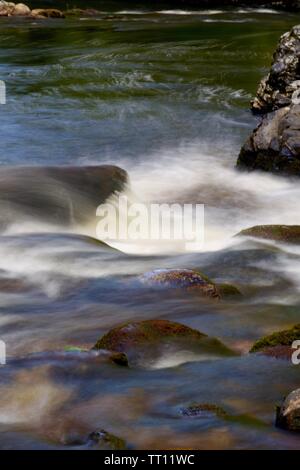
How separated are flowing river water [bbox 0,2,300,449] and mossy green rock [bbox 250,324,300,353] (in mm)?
177

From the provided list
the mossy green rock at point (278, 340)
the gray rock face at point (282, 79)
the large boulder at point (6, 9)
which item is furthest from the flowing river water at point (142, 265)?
the large boulder at point (6, 9)

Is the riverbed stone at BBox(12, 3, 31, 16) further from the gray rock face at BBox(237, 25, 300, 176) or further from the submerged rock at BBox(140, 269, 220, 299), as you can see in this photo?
the submerged rock at BBox(140, 269, 220, 299)

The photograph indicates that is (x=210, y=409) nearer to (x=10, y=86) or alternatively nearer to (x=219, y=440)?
(x=219, y=440)

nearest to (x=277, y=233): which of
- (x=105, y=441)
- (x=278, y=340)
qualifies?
(x=278, y=340)

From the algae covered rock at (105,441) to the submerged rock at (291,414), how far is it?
2.61 feet

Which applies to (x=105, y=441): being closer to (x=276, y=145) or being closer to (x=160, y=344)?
(x=160, y=344)

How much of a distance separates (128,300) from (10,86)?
45.4 ft

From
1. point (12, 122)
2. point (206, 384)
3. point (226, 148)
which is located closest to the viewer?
point (206, 384)

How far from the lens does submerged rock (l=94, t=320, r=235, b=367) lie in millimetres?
5023

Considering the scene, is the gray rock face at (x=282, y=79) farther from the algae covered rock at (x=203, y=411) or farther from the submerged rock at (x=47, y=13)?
the submerged rock at (x=47, y=13)

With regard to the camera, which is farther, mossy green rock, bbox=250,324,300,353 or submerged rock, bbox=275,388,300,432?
mossy green rock, bbox=250,324,300,353

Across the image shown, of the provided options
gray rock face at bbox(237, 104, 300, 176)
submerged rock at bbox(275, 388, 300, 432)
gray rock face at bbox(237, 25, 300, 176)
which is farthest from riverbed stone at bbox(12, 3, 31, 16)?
submerged rock at bbox(275, 388, 300, 432)
